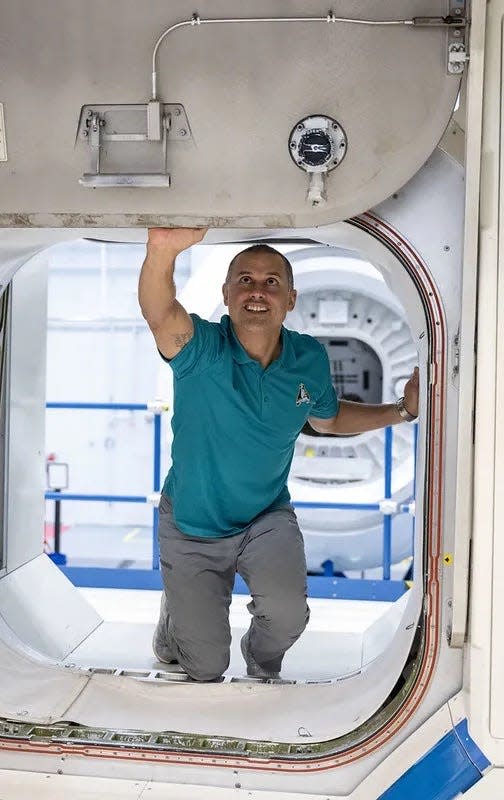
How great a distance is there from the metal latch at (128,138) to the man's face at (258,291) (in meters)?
0.86

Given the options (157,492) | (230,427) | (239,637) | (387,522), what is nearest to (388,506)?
(387,522)

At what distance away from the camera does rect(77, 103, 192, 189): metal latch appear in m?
2.25

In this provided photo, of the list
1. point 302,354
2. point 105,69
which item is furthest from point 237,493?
point 105,69

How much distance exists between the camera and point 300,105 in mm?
2229

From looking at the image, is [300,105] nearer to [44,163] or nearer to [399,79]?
[399,79]

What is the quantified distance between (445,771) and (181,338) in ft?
5.03

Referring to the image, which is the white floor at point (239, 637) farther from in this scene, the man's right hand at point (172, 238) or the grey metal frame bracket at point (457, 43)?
the grey metal frame bracket at point (457, 43)

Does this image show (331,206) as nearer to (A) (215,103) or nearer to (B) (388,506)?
(A) (215,103)

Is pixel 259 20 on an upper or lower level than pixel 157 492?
upper

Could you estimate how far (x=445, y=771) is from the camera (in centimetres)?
223

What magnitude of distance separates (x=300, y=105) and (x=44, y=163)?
72cm

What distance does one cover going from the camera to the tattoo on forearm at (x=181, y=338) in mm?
2800

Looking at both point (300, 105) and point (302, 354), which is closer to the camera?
point (300, 105)

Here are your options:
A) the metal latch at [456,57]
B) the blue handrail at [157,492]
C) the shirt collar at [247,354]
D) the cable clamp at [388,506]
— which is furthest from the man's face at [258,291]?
the cable clamp at [388,506]
